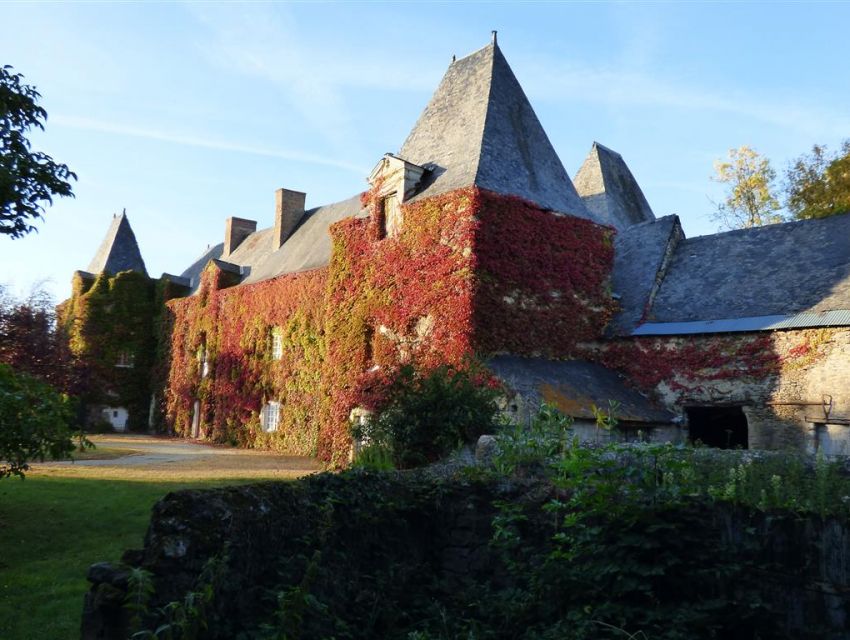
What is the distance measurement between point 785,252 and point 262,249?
20106 mm

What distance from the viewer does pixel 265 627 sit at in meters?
4.19

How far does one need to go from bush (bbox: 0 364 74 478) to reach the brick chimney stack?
25.4 m

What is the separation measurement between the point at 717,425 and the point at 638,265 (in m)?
4.64

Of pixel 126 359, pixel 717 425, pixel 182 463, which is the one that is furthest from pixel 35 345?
pixel 717 425

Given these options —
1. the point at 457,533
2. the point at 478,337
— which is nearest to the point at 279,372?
the point at 478,337

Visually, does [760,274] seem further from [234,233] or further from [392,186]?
[234,233]

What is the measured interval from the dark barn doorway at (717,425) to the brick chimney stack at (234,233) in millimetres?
23358

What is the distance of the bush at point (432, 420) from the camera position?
1050 centimetres

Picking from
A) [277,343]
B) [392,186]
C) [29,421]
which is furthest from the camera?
[277,343]

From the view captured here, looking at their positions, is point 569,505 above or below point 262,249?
below

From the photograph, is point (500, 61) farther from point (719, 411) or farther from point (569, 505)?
point (569, 505)

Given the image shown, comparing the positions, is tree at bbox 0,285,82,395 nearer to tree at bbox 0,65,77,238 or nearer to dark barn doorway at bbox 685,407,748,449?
tree at bbox 0,65,77,238

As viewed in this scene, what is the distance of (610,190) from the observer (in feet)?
83.9

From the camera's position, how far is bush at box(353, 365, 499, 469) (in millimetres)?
10500
